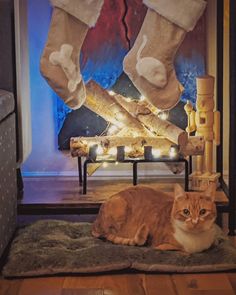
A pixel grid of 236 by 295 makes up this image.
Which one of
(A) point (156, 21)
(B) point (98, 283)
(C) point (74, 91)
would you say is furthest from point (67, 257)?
(A) point (156, 21)

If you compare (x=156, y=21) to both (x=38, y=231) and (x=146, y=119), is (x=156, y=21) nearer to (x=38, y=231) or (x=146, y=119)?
(x=146, y=119)

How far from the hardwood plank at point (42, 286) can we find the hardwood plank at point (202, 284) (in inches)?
13.9

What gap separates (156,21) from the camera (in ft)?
8.64

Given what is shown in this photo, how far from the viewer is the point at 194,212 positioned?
7.28 feet

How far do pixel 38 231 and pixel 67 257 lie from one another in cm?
30

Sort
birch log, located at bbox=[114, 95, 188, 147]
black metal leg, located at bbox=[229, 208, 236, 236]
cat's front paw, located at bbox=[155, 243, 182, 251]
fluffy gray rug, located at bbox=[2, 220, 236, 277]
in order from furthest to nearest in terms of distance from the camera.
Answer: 1. birch log, located at bbox=[114, 95, 188, 147]
2. black metal leg, located at bbox=[229, 208, 236, 236]
3. cat's front paw, located at bbox=[155, 243, 182, 251]
4. fluffy gray rug, located at bbox=[2, 220, 236, 277]

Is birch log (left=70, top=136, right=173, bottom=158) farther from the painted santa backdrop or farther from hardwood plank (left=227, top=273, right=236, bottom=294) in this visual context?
hardwood plank (left=227, top=273, right=236, bottom=294)

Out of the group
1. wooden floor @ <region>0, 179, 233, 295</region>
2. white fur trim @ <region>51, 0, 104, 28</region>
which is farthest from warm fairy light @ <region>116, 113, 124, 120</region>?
wooden floor @ <region>0, 179, 233, 295</region>

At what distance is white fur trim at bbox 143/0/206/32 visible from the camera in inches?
102

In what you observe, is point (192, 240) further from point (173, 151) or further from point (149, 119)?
point (149, 119)

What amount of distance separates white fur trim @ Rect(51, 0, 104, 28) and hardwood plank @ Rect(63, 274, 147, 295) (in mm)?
1028

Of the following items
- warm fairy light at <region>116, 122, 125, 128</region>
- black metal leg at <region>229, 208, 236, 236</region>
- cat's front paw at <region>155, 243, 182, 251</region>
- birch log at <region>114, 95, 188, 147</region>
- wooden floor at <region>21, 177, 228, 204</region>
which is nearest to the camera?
cat's front paw at <region>155, 243, 182, 251</region>

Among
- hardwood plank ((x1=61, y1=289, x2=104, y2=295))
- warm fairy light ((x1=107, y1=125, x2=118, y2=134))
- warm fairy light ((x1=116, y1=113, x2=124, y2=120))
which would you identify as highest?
warm fairy light ((x1=116, y1=113, x2=124, y2=120))

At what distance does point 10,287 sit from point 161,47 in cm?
110
